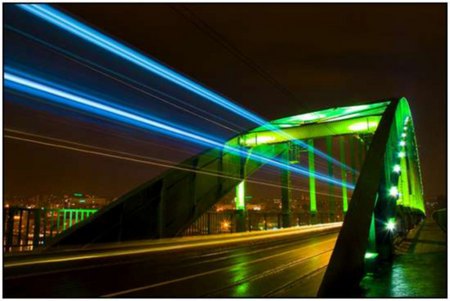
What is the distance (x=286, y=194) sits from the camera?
29.6m

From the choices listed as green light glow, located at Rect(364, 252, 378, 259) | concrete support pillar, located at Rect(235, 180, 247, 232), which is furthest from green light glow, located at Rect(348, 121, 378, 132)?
green light glow, located at Rect(364, 252, 378, 259)

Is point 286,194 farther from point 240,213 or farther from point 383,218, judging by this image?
point 383,218

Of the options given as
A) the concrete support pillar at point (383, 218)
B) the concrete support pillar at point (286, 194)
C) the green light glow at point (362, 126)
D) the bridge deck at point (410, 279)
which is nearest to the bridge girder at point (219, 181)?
the green light glow at point (362, 126)

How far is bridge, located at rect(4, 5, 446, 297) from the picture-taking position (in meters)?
7.39

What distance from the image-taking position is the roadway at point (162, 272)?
6.98m

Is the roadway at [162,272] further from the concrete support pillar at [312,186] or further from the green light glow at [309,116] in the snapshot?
the concrete support pillar at [312,186]

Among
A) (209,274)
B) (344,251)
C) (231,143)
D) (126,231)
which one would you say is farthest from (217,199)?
(344,251)

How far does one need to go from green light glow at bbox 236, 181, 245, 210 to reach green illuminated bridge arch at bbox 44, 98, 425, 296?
0.07m

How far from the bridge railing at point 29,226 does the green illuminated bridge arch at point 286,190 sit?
2.38 ft

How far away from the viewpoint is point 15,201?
12008 millimetres

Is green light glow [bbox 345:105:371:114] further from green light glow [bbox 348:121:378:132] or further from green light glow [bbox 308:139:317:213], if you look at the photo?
green light glow [bbox 308:139:317:213]

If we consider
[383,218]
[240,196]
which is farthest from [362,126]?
[383,218]

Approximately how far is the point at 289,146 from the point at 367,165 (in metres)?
20.3

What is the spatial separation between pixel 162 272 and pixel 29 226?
17.6 ft
